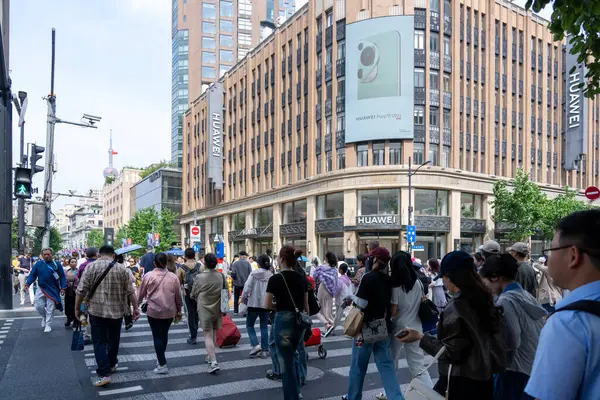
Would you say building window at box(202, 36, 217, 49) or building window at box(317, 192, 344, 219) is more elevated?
building window at box(202, 36, 217, 49)

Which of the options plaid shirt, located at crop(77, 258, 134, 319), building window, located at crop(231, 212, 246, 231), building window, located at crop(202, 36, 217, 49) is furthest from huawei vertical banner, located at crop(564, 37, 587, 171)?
building window, located at crop(202, 36, 217, 49)

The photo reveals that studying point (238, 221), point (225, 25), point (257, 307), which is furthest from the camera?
point (225, 25)

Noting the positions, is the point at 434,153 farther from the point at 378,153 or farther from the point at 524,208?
the point at 524,208

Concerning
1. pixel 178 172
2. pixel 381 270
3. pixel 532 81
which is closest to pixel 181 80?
pixel 178 172

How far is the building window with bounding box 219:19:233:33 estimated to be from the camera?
280ft

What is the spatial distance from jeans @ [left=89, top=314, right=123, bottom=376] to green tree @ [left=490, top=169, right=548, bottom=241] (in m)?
33.5

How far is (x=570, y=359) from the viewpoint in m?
1.55

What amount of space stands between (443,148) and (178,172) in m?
51.2

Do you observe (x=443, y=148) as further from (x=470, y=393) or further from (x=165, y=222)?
(x=165, y=222)

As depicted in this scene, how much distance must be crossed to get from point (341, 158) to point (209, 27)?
59.3 m

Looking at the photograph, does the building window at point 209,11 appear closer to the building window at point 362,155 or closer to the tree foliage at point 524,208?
the building window at point 362,155

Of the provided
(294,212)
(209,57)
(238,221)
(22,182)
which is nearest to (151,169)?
(209,57)

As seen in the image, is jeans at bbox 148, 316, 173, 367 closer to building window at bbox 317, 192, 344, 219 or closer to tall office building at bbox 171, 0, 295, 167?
building window at bbox 317, 192, 344, 219

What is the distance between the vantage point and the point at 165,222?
60312mm
